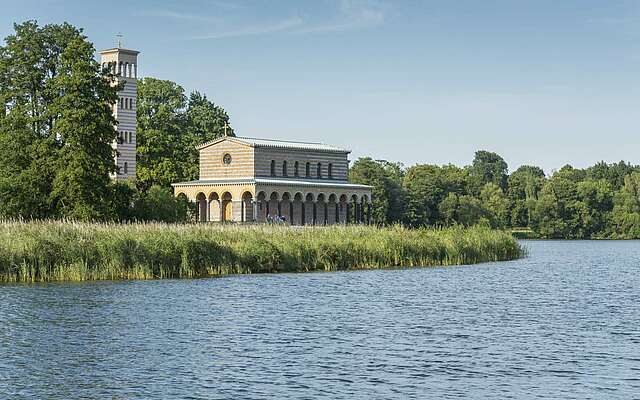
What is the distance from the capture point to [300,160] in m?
89.3

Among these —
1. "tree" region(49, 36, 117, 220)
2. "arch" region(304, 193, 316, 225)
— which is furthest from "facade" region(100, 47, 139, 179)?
"tree" region(49, 36, 117, 220)

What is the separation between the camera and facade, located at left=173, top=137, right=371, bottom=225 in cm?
8388

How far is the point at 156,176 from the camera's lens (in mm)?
91062

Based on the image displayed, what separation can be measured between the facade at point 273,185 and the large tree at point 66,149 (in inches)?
928

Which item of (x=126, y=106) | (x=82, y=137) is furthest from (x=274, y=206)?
(x=82, y=137)

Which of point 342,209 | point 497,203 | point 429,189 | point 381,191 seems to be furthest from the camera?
point 497,203

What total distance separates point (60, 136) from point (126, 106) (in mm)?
29630

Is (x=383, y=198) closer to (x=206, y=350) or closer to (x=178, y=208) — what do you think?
(x=178, y=208)

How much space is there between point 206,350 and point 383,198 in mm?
86864

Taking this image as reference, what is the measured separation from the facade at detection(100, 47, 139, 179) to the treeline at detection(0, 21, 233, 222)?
653 inches

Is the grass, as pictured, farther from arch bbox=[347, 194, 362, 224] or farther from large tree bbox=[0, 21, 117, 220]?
arch bbox=[347, 194, 362, 224]

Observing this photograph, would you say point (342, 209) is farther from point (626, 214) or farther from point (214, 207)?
point (626, 214)

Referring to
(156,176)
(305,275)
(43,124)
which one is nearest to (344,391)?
(305,275)

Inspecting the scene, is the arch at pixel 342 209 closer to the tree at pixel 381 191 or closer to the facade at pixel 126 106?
the tree at pixel 381 191
